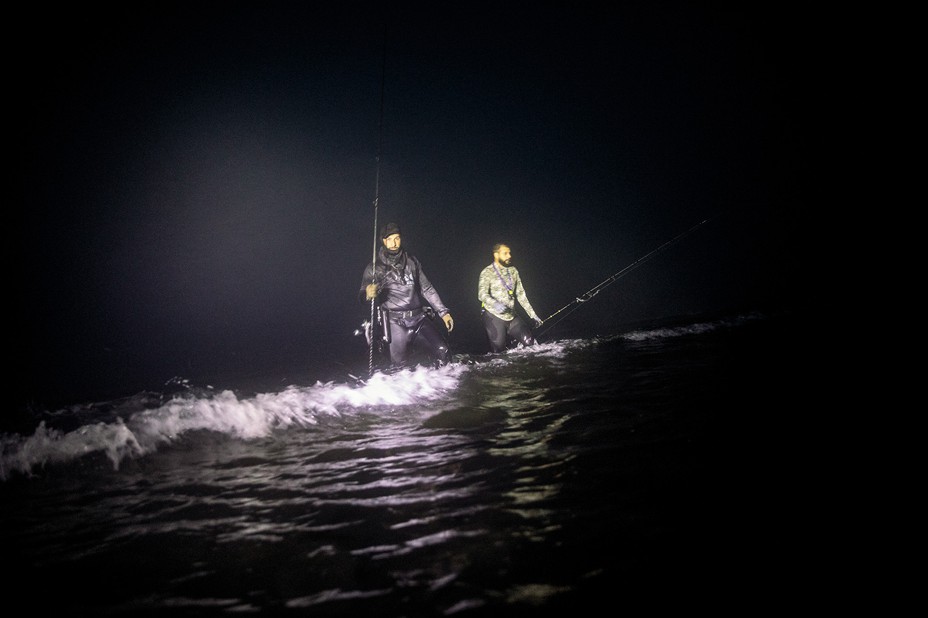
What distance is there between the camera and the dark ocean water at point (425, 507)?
5.87 ft

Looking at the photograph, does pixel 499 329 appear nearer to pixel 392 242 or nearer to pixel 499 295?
pixel 499 295

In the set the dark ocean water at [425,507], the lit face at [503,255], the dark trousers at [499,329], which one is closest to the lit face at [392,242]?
the lit face at [503,255]

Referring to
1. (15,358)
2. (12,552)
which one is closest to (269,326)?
(15,358)

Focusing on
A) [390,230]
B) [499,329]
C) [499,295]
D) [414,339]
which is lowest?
[499,329]

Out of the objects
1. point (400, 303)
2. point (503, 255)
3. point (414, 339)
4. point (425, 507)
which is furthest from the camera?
point (503, 255)

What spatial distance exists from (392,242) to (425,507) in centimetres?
625

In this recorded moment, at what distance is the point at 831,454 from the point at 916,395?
183 cm

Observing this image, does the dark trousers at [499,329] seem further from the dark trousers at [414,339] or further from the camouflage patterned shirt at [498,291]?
the dark trousers at [414,339]

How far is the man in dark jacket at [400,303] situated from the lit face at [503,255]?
2.05 meters

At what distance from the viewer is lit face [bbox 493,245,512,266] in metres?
9.38

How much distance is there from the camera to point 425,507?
2578 mm

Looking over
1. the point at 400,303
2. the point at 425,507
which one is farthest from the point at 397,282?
the point at 425,507

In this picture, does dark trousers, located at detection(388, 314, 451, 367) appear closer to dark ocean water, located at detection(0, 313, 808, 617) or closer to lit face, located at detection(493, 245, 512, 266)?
lit face, located at detection(493, 245, 512, 266)

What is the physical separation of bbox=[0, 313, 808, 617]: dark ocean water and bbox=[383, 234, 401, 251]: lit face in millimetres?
3832
